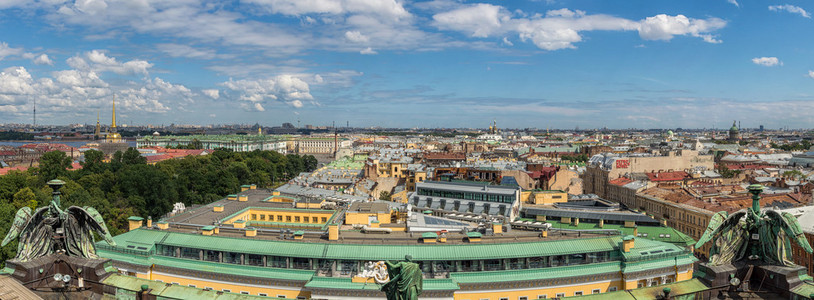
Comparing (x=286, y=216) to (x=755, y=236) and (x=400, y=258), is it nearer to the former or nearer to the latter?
(x=400, y=258)

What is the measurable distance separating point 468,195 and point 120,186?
4281cm

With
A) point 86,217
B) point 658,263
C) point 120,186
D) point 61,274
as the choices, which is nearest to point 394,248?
point 86,217

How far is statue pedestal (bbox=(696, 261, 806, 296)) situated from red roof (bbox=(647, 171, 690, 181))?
7331 centimetres

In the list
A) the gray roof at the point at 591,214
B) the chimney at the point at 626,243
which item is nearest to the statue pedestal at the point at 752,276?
the chimney at the point at 626,243

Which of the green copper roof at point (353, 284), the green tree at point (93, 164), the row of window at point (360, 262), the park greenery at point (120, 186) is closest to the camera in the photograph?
the green copper roof at point (353, 284)

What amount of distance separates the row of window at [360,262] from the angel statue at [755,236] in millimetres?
12463

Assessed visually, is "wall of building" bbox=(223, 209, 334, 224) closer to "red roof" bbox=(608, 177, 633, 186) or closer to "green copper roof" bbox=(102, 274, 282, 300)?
"green copper roof" bbox=(102, 274, 282, 300)

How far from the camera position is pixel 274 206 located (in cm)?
4747

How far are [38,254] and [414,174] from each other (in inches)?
2597

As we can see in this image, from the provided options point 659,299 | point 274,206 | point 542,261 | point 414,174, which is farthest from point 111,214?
point 659,299

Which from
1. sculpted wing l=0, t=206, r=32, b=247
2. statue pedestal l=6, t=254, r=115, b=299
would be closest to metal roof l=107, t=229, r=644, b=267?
statue pedestal l=6, t=254, r=115, b=299

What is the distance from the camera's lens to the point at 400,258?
2800 cm

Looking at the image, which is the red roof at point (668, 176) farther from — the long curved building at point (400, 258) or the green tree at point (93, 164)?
the green tree at point (93, 164)

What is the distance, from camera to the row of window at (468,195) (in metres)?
56.4
